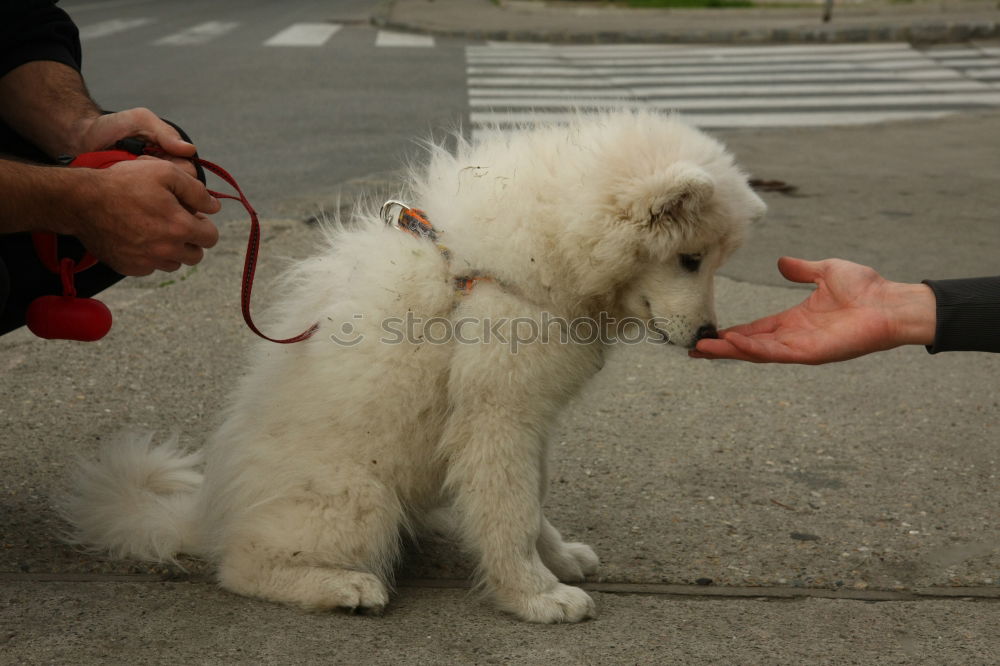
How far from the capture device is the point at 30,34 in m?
3.45

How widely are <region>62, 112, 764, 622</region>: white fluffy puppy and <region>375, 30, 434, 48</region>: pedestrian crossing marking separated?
12.9m

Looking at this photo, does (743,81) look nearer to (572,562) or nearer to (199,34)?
(199,34)

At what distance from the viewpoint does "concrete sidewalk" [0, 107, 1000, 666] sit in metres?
2.62

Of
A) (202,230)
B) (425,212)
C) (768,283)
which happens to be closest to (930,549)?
(425,212)

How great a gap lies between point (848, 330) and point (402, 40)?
13.9 meters

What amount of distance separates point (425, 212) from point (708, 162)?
771mm

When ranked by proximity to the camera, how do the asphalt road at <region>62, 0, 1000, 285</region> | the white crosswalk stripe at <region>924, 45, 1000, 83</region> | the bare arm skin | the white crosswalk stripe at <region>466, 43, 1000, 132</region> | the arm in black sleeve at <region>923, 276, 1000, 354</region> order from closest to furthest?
the bare arm skin
the arm in black sleeve at <region>923, 276, 1000, 354</region>
the asphalt road at <region>62, 0, 1000, 285</region>
the white crosswalk stripe at <region>466, 43, 1000, 132</region>
the white crosswalk stripe at <region>924, 45, 1000, 83</region>

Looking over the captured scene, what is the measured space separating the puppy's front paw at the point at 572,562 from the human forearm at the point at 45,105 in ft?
6.13

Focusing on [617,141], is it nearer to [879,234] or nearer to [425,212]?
[425,212]

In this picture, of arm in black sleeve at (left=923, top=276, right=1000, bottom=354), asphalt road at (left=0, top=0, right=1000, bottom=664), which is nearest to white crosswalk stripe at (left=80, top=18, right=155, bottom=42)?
asphalt road at (left=0, top=0, right=1000, bottom=664)

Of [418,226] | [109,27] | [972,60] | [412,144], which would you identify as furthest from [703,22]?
[418,226]

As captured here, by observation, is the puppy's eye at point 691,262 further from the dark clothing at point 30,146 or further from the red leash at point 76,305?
the dark clothing at point 30,146

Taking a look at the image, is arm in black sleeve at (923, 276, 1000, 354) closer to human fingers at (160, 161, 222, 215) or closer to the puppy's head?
the puppy's head

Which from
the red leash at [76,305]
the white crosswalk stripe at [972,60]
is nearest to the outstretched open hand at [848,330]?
the red leash at [76,305]
